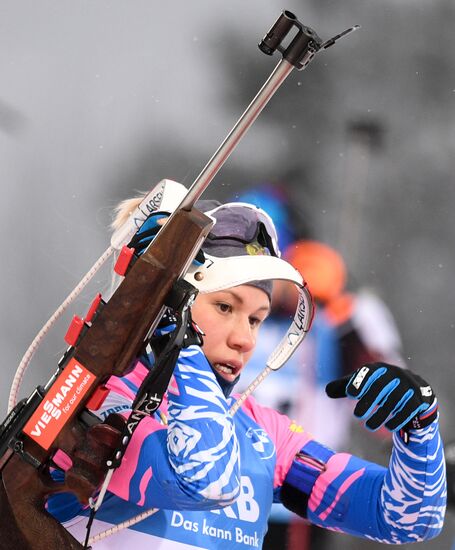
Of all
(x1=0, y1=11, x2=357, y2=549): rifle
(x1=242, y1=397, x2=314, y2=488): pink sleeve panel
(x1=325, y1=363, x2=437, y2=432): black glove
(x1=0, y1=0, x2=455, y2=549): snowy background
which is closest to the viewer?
(x1=0, y1=11, x2=357, y2=549): rifle

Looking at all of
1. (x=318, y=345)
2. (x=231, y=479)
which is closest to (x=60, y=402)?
(x=231, y=479)

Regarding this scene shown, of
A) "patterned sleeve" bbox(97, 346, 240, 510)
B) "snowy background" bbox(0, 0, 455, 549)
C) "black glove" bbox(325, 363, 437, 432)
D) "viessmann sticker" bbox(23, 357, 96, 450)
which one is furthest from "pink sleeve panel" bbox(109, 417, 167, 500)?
"snowy background" bbox(0, 0, 455, 549)

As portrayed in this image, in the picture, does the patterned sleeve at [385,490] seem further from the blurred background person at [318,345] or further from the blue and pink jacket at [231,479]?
the blurred background person at [318,345]

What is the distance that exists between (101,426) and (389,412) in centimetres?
32

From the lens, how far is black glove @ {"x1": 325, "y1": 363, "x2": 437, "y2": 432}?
3.44ft

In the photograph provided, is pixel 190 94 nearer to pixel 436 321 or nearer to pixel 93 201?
pixel 93 201

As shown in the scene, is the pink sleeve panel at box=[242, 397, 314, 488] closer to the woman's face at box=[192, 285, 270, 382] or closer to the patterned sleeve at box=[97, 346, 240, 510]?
the woman's face at box=[192, 285, 270, 382]

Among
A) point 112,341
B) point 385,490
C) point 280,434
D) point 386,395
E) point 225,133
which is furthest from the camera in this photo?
point 225,133

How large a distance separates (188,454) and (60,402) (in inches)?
5.4

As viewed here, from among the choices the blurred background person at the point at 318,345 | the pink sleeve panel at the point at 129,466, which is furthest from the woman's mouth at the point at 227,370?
the blurred background person at the point at 318,345

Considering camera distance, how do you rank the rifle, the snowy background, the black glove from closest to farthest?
the rifle
the black glove
the snowy background

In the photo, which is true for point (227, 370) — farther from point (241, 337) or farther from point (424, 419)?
point (424, 419)

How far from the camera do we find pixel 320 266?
1485 mm

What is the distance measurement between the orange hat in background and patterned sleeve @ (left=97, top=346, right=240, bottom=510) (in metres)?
0.51
